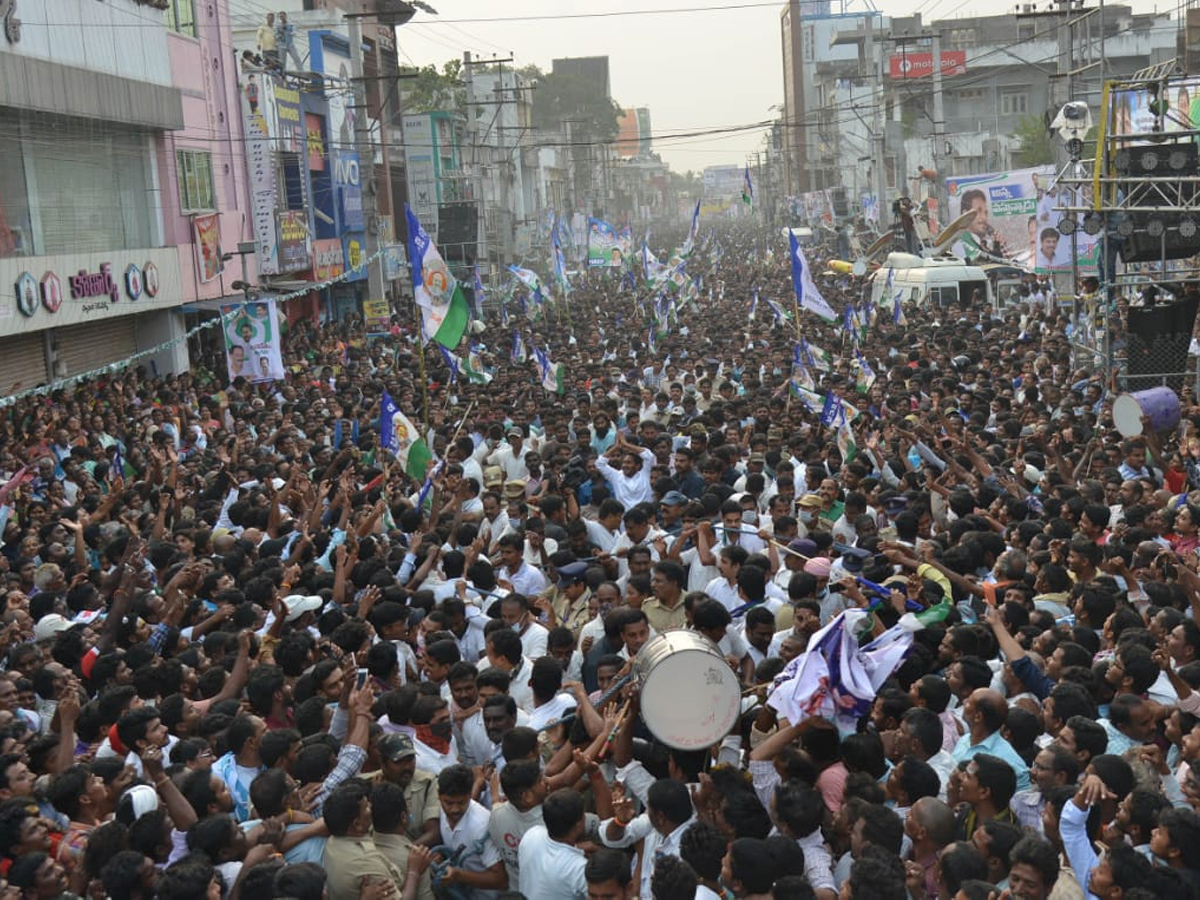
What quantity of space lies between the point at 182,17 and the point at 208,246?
165 inches

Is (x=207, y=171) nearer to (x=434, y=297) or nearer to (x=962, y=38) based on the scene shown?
(x=434, y=297)

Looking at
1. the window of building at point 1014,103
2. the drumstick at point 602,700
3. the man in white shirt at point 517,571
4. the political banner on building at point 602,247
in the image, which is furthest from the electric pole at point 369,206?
the window of building at point 1014,103

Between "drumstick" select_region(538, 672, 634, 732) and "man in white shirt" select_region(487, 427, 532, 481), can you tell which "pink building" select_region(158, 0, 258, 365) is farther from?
"drumstick" select_region(538, 672, 634, 732)

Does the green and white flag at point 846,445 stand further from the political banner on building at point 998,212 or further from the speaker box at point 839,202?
the speaker box at point 839,202

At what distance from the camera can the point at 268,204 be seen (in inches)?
1169

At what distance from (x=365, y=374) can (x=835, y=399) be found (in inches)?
478

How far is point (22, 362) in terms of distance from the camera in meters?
20.4

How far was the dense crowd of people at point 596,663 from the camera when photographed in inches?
185

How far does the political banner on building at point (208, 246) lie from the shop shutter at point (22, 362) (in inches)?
243

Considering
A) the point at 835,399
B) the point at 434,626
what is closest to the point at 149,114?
the point at 835,399

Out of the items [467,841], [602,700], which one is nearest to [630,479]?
[602,700]

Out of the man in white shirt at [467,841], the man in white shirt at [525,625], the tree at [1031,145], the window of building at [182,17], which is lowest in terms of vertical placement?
the man in white shirt at [467,841]

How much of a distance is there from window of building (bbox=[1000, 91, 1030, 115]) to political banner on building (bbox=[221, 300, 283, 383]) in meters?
56.1

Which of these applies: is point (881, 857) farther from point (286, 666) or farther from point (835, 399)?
point (835, 399)
